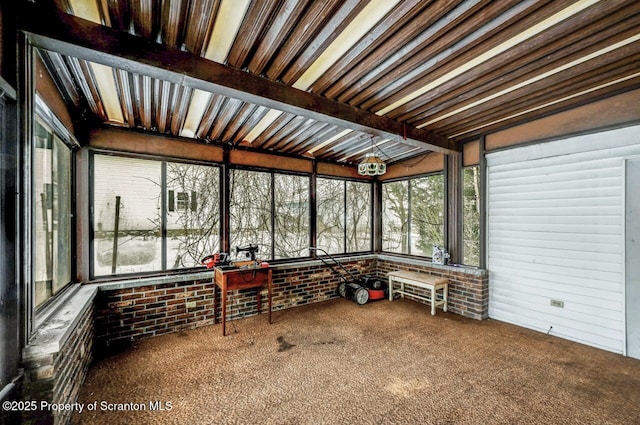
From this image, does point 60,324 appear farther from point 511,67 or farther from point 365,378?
point 511,67

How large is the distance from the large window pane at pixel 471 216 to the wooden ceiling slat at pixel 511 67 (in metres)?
1.73

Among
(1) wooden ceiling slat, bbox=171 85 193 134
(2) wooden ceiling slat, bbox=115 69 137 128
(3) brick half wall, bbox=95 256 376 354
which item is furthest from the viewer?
(3) brick half wall, bbox=95 256 376 354

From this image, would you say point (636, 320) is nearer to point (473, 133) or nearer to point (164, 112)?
point (473, 133)

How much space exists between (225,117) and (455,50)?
2718 millimetres

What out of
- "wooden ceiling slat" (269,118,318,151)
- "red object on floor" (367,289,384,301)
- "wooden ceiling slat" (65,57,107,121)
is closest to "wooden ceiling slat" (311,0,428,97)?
"wooden ceiling slat" (269,118,318,151)

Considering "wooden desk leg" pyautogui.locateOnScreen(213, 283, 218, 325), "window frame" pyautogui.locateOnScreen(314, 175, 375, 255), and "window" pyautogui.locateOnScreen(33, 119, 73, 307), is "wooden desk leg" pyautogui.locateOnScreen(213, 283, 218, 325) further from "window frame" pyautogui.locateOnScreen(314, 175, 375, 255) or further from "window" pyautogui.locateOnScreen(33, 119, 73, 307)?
"window frame" pyautogui.locateOnScreen(314, 175, 375, 255)

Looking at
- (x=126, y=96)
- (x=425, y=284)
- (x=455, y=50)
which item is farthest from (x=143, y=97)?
(x=425, y=284)

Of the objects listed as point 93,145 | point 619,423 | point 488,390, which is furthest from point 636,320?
point 93,145

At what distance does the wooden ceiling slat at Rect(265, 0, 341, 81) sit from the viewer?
1.84 m

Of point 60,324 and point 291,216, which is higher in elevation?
point 291,216

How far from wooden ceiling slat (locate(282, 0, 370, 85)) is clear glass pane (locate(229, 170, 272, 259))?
2.43m

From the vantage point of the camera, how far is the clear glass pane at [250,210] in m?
4.64

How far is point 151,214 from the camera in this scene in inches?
156

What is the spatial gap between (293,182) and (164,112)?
2.57 meters
